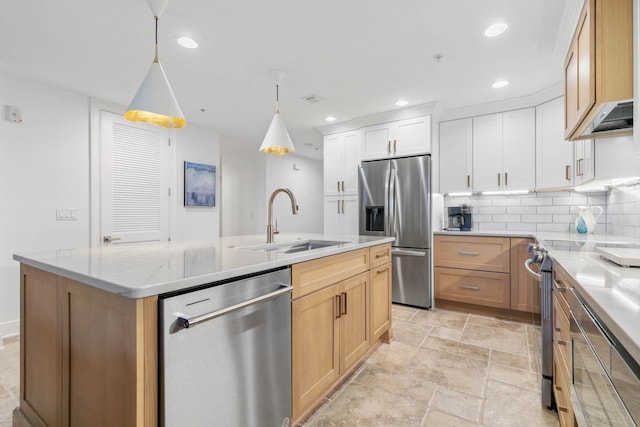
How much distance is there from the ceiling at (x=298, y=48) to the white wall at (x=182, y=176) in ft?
2.96

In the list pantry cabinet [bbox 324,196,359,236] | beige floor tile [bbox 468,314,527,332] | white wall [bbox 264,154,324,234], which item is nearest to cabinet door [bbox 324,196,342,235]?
pantry cabinet [bbox 324,196,359,236]

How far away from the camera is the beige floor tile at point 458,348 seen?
2396mm

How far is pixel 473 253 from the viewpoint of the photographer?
133 inches

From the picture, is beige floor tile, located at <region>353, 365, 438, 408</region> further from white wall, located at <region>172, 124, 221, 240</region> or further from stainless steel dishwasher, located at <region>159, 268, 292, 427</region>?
white wall, located at <region>172, 124, 221, 240</region>

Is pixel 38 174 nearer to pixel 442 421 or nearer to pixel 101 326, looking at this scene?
pixel 101 326

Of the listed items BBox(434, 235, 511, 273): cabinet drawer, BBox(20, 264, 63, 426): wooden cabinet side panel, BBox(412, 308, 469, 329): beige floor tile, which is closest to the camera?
BBox(20, 264, 63, 426): wooden cabinet side panel

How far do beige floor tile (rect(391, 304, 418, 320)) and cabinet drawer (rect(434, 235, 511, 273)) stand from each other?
0.60 metres

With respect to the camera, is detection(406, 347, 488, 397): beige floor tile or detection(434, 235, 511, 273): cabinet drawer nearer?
detection(406, 347, 488, 397): beige floor tile

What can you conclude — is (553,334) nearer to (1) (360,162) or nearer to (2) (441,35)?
(2) (441,35)

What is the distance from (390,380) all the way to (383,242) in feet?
3.09

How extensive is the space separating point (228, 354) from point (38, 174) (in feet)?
10.2

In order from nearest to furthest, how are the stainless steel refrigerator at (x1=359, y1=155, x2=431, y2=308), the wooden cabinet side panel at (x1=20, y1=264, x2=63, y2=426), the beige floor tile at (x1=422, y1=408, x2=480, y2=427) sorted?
the wooden cabinet side panel at (x1=20, y1=264, x2=63, y2=426), the beige floor tile at (x1=422, y1=408, x2=480, y2=427), the stainless steel refrigerator at (x1=359, y1=155, x2=431, y2=308)

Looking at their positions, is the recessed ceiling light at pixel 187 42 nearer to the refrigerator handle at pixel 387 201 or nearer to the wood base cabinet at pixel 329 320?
the wood base cabinet at pixel 329 320

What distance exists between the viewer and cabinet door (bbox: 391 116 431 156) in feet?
11.8
